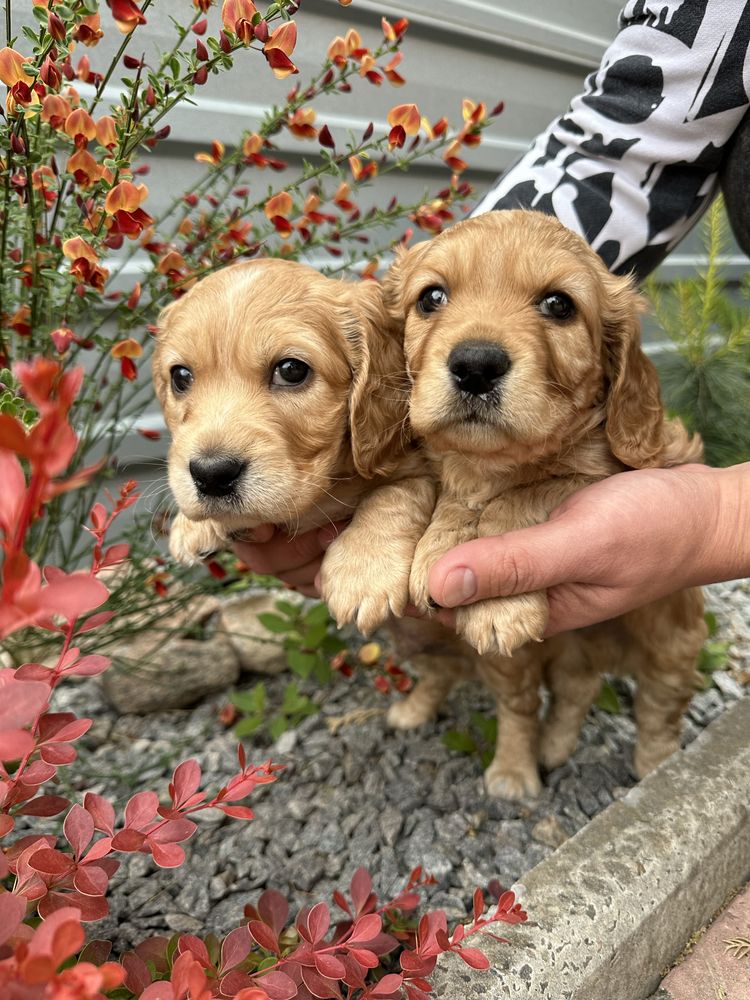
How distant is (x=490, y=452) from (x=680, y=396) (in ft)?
8.77

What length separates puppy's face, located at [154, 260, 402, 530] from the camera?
1518 mm

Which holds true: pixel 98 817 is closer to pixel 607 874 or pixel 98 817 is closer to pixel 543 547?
pixel 543 547

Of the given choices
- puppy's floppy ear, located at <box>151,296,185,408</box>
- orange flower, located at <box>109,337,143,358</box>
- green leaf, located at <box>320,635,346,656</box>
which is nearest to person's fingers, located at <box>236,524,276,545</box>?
puppy's floppy ear, located at <box>151,296,185,408</box>

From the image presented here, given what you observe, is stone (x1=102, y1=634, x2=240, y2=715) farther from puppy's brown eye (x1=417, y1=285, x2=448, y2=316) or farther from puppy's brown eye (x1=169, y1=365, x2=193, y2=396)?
puppy's brown eye (x1=417, y1=285, x2=448, y2=316)

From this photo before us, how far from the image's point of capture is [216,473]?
1481mm

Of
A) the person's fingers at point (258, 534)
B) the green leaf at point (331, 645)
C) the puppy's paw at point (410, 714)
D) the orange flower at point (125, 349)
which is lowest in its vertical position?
the puppy's paw at point (410, 714)

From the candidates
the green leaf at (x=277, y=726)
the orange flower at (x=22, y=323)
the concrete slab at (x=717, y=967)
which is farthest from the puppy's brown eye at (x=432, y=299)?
the concrete slab at (x=717, y=967)

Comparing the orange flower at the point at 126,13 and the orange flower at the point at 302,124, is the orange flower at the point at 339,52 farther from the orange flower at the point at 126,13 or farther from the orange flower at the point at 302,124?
the orange flower at the point at 126,13

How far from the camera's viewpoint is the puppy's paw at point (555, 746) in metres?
2.37

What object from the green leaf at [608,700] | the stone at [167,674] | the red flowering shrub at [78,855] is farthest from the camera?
the stone at [167,674]

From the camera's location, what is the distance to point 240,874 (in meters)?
1.96

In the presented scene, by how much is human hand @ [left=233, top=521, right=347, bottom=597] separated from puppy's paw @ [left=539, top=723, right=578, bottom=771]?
963mm

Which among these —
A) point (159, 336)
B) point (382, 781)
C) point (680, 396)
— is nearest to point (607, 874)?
point (382, 781)

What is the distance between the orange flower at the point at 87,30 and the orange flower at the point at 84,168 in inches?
8.1
